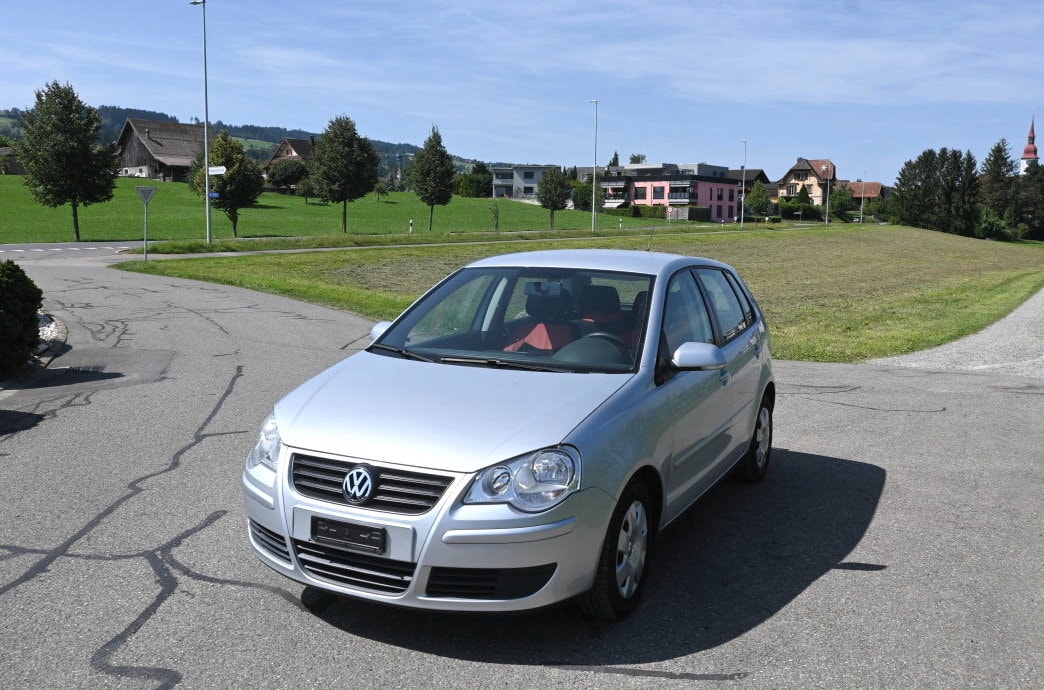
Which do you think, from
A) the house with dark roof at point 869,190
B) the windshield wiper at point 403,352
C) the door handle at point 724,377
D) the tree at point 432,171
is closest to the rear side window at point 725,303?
the door handle at point 724,377

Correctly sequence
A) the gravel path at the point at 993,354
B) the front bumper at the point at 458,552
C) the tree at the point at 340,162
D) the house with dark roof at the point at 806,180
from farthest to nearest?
the house with dark roof at the point at 806,180, the tree at the point at 340,162, the gravel path at the point at 993,354, the front bumper at the point at 458,552

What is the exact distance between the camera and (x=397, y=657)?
3.68 metres

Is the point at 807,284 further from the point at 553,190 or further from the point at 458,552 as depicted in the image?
the point at 553,190

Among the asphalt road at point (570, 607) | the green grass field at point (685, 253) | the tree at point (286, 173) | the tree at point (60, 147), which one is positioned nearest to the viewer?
the asphalt road at point (570, 607)

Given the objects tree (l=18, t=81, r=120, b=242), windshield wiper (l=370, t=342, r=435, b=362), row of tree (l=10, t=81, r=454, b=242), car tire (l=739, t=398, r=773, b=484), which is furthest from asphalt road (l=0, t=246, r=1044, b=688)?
tree (l=18, t=81, r=120, b=242)

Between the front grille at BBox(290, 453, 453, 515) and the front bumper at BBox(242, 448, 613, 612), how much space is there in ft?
0.09

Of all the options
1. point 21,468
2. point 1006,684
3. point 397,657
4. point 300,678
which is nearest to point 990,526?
point 1006,684

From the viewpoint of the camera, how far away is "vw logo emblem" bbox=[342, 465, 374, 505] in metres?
3.59

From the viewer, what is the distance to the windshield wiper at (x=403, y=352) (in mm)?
4750

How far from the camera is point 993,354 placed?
14.0m

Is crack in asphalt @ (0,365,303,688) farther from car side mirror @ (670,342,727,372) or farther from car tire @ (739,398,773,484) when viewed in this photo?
car tire @ (739,398,773,484)

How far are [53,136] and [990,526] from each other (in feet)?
148

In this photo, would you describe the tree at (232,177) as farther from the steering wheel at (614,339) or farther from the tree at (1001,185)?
the tree at (1001,185)

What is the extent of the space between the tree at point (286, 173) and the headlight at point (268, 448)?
351 ft
